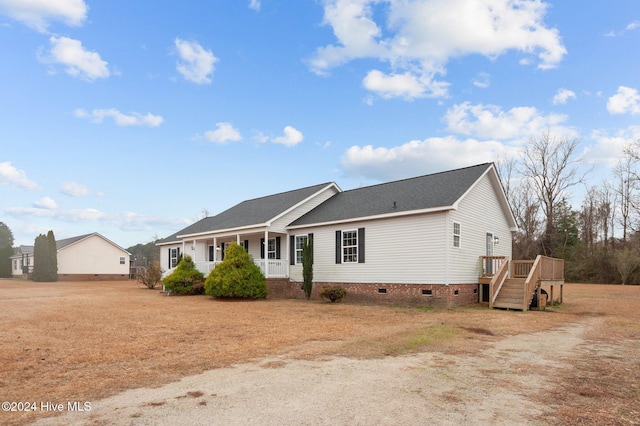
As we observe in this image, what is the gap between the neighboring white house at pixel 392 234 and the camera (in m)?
17.0

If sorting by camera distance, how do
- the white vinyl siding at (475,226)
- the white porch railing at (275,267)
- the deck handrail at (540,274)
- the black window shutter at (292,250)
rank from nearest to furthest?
the deck handrail at (540,274) → the white vinyl siding at (475,226) → the white porch railing at (275,267) → the black window shutter at (292,250)

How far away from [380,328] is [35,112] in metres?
15.8

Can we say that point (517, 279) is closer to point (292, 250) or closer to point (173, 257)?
point (292, 250)

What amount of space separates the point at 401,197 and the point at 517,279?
19.9 ft

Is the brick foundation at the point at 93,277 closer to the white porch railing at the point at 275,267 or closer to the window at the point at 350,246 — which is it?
the white porch railing at the point at 275,267

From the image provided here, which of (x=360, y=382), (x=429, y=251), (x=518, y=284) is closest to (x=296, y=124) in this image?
(x=429, y=251)

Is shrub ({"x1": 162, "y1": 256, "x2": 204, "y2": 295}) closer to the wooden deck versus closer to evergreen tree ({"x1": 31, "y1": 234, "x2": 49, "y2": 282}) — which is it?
the wooden deck

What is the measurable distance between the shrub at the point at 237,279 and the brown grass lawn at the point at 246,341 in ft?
9.91

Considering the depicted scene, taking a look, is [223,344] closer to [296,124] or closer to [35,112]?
[35,112]

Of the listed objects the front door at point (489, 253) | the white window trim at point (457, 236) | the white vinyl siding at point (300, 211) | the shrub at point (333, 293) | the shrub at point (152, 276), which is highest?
the white vinyl siding at point (300, 211)

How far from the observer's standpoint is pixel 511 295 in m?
17.0

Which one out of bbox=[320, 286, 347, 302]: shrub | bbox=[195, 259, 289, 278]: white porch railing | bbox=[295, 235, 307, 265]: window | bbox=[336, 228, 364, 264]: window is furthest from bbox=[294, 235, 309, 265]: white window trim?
bbox=[320, 286, 347, 302]: shrub

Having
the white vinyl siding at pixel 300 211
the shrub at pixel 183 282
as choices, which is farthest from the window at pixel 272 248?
the shrub at pixel 183 282

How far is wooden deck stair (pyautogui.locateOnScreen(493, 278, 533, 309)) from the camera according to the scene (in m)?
16.4
